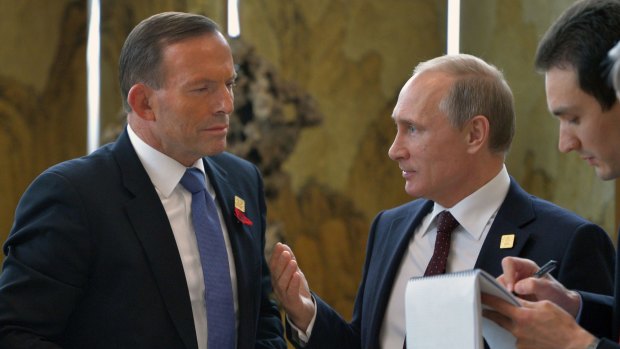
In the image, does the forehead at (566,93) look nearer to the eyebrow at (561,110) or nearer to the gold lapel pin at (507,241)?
the eyebrow at (561,110)

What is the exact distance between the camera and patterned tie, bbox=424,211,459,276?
3695mm

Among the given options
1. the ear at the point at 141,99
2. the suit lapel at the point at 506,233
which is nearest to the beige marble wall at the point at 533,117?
the suit lapel at the point at 506,233

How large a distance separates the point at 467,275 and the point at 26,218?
1.46m

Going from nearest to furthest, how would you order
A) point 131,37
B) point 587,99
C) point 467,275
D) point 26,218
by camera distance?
point 467,275 → point 587,99 → point 26,218 → point 131,37

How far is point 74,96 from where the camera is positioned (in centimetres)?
598

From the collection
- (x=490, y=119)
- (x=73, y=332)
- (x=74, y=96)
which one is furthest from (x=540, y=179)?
(x=73, y=332)

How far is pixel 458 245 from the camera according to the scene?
12.4ft

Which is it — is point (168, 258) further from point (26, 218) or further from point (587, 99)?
point (587, 99)

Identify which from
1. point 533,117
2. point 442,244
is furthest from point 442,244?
point 533,117

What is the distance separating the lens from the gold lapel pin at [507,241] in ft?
11.8

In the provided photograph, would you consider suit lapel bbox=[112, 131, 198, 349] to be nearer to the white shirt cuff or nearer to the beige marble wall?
the white shirt cuff

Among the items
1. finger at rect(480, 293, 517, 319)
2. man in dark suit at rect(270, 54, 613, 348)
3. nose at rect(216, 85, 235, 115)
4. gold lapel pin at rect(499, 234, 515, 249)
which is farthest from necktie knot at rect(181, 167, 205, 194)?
finger at rect(480, 293, 517, 319)

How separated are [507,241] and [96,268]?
1425 millimetres

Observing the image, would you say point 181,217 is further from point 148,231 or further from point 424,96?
point 424,96
